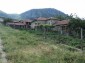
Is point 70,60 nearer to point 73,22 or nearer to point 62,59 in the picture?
point 62,59

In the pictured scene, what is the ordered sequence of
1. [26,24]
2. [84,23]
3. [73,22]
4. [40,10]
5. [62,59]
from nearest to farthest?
[62,59], [84,23], [73,22], [26,24], [40,10]

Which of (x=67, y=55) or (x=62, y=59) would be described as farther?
(x=67, y=55)

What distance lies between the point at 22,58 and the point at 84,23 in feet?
91.0

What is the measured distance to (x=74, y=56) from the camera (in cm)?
1098

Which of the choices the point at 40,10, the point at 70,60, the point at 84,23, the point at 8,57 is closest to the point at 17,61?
the point at 8,57

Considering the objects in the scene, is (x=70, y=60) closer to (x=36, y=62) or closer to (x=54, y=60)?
(x=54, y=60)

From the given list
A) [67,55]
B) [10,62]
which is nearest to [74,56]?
[67,55]

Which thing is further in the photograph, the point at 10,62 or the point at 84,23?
the point at 84,23

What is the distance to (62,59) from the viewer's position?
34.2 ft

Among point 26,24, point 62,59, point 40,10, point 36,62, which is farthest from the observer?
point 40,10

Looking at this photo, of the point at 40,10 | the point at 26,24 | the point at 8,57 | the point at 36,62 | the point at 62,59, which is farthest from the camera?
the point at 40,10

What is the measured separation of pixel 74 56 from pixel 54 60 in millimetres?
1137

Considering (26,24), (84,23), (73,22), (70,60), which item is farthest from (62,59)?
(26,24)

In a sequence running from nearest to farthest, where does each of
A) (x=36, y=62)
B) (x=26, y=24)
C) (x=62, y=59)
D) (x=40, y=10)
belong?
(x=36, y=62)
(x=62, y=59)
(x=26, y=24)
(x=40, y=10)
